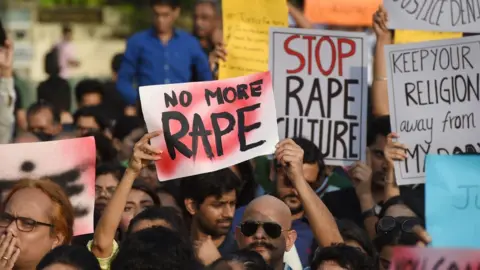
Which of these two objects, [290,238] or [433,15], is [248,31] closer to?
[433,15]

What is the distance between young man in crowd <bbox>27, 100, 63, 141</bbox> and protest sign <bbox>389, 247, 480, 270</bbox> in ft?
19.7

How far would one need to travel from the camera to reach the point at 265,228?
26.3 ft

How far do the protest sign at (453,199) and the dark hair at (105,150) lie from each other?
3517 millimetres

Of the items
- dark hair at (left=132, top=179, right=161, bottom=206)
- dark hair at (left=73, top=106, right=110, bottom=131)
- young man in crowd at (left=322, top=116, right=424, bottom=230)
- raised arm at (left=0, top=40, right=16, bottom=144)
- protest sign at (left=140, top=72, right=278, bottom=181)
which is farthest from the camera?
dark hair at (left=73, top=106, right=110, bottom=131)

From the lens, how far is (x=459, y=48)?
9398mm

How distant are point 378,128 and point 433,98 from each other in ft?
3.04

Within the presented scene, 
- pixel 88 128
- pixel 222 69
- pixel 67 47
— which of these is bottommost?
pixel 67 47

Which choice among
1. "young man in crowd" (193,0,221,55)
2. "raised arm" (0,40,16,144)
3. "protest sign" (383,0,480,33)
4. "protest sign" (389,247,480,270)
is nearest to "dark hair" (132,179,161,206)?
"protest sign" (383,0,480,33)

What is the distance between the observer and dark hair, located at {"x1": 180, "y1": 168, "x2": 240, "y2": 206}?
8.91 meters

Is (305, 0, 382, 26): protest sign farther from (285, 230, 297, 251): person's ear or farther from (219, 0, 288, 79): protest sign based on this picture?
(285, 230, 297, 251): person's ear

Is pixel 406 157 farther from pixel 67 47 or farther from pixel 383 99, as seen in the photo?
pixel 67 47

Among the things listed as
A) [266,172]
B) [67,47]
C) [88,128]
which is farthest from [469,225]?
[67,47]

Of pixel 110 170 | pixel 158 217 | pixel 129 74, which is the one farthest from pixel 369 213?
pixel 129 74

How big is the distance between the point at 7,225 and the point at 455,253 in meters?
2.10
